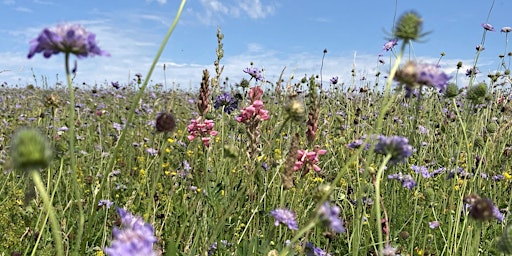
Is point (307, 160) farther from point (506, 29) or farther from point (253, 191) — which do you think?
point (506, 29)

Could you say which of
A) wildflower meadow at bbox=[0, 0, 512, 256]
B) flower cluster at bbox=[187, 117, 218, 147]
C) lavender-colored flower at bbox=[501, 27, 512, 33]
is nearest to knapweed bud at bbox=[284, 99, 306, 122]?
wildflower meadow at bbox=[0, 0, 512, 256]

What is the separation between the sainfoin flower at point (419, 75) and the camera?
1.05m

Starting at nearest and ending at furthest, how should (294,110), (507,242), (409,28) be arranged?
(409,28)
(507,242)
(294,110)

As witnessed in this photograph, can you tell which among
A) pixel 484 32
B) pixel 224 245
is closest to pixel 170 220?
pixel 224 245

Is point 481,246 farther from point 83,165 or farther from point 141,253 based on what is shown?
point 83,165

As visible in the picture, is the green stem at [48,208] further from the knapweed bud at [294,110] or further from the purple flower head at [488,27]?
the purple flower head at [488,27]

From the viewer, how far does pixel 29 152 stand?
2.66ft

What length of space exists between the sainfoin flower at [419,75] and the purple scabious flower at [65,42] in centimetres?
63

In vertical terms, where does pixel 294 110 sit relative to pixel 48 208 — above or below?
above

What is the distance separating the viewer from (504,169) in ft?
13.4

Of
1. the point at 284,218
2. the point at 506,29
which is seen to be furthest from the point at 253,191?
the point at 506,29

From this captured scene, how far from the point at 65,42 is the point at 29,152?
0.93ft

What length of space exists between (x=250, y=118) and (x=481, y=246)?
1.70 metres

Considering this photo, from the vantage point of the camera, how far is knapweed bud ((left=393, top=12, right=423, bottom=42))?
1130 mm
